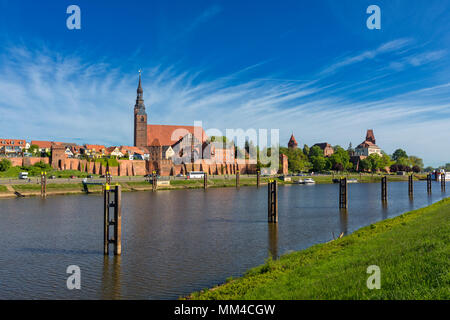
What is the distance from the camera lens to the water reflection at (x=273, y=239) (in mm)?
21106

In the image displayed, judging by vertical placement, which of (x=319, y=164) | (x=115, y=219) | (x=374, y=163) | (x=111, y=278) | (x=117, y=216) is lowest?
(x=111, y=278)

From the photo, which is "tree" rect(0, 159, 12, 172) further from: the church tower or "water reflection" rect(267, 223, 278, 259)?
"water reflection" rect(267, 223, 278, 259)

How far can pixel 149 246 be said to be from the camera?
2341 cm

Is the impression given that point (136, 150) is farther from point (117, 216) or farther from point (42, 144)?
point (117, 216)

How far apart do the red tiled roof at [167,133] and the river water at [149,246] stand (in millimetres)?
108357

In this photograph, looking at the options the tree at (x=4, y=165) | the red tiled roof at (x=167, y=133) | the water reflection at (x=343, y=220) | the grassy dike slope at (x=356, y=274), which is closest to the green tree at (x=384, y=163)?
the red tiled roof at (x=167, y=133)

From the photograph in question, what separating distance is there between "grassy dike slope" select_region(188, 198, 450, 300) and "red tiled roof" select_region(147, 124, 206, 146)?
134 metres

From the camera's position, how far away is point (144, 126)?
147 m

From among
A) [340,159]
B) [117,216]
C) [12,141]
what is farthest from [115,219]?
[340,159]

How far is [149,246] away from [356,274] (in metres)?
15.4

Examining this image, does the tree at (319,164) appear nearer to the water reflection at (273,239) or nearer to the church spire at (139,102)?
the church spire at (139,102)
